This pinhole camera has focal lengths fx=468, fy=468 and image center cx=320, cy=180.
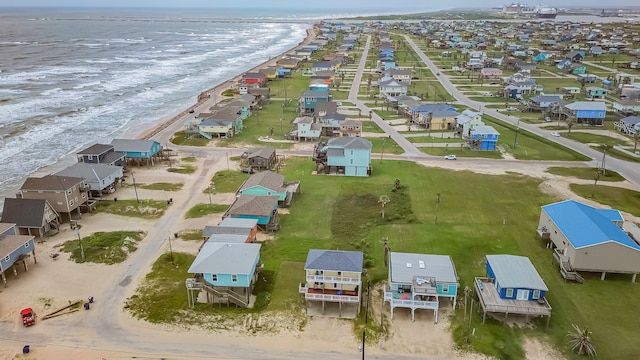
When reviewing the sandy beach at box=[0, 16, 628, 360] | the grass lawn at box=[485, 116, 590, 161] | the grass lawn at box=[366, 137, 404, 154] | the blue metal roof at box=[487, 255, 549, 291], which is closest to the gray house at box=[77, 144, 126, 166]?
the sandy beach at box=[0, 16, 628, 360]

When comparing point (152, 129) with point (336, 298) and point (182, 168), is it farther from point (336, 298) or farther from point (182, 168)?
point (336, 298)

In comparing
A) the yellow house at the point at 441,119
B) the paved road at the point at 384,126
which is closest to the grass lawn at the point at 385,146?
the paved road at the point at 384,126

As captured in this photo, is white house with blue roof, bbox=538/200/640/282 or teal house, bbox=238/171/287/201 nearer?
white house with blue roof, bbox=538/200/640/282

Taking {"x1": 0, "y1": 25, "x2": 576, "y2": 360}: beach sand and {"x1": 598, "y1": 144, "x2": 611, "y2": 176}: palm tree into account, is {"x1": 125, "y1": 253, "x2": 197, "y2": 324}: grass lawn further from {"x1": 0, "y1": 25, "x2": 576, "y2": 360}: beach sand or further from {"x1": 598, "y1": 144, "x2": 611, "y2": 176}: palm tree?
{"x1": 598, "y1": 144, "x2": 611, "y2": 176}: palm tree

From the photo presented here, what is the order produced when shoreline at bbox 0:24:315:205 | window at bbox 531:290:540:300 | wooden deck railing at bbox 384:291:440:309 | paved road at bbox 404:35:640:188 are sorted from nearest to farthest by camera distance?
wooden deck railing at bbox 384:291:440:309
window at bbox 531:290:540:300
paved road at bbox 404:35:640:188
shoreline at bbox 0:24:315:205

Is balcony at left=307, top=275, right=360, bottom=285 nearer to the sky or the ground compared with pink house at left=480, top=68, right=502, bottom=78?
nearer to the ground

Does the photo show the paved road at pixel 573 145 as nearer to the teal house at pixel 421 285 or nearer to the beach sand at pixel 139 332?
the teal house at pixel 421 285

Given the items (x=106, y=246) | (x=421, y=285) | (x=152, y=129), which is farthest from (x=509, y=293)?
(x=152, y=129)
